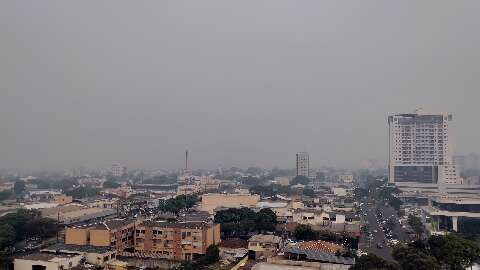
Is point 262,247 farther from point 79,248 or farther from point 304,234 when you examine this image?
point 79,248

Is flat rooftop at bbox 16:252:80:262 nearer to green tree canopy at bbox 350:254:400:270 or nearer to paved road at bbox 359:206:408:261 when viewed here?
green tree canopy at bbox 350:254:400:270

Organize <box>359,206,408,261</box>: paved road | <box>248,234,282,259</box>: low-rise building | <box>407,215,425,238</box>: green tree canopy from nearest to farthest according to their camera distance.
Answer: <box>248,234,282,259</box>: low-rise building
<box>359,206,408,261</box>: paved road
<box>407,215,425,238</box>: green tree canopy

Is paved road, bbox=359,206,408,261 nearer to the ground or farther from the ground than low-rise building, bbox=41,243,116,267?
nearer to the ground

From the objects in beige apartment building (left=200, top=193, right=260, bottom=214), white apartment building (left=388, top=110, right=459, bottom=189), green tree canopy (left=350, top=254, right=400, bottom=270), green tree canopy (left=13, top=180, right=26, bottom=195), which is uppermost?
white apartment building (left=388, top=110, right=459, bottom=189)

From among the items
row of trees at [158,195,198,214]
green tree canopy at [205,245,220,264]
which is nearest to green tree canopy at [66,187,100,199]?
row of trees at [158,195,198,214]

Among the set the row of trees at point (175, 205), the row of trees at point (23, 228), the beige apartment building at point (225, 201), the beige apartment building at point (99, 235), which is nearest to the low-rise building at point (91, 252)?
the beige apartment building at point (99, 235)

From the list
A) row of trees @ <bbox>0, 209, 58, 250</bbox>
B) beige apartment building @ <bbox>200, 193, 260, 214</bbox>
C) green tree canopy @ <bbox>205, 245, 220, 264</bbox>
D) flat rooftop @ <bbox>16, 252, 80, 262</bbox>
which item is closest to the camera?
flat rooftop @ <bbox>16, 252, 80, 262</bbox>

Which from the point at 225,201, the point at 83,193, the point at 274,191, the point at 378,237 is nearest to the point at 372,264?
the point at 378,237

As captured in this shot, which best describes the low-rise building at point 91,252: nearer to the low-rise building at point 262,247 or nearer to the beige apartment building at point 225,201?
the low-rise building at point 262,247

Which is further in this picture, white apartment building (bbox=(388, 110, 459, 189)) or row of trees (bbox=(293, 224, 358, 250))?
white apartment building (bbox=(388, 110, 459, 189))
